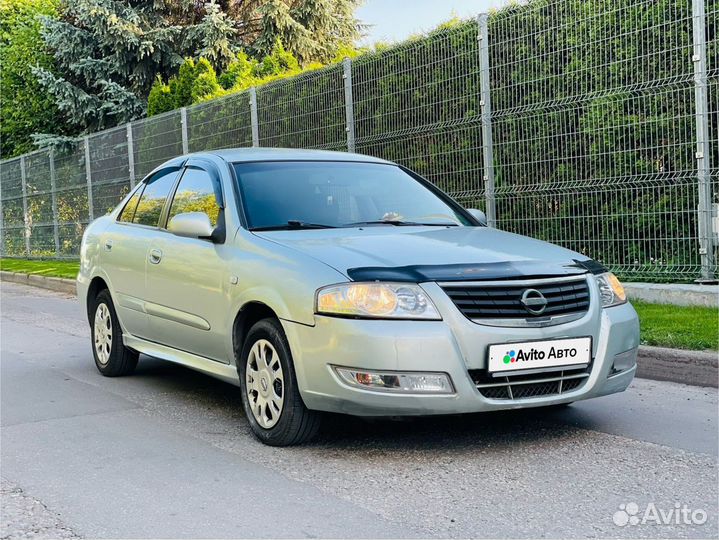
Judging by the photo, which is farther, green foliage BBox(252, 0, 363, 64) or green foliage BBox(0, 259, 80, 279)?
green foliage BBox(252, 0, 363, 64)

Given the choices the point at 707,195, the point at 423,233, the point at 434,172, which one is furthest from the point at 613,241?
the point at 423,233

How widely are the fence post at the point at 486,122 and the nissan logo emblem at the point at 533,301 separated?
19.5 feet

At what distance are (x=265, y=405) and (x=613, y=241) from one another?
211 inches

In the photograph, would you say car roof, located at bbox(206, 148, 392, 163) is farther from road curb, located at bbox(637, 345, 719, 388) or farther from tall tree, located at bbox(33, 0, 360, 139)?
tall tree, located at bbox(33, 0, 360, 139)

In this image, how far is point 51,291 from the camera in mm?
16781

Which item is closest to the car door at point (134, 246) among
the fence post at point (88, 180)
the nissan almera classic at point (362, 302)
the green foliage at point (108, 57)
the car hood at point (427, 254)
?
the nissan almera classic at point (362, 302)

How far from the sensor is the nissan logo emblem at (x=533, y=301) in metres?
4.57

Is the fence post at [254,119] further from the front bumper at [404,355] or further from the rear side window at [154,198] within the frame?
the front bumper at [404,355]

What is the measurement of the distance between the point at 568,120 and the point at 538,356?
18.3 ft

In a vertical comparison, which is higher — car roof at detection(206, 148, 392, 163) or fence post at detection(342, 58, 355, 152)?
fence post at detection(342, 58, 355, 152)

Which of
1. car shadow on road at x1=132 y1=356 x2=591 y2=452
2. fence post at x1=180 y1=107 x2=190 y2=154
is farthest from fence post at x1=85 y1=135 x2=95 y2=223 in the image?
car shadow on road at x1=132 y1=356 x2=591 y2=452

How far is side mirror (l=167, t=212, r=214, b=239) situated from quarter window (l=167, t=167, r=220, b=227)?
201 millimetres

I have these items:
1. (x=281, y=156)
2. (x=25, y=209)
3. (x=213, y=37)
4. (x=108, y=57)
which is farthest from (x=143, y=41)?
(x=281, y=156)

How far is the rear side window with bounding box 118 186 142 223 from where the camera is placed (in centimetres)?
717
